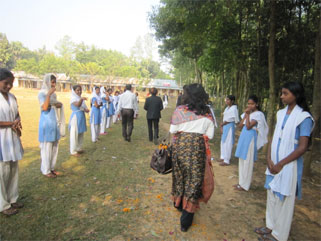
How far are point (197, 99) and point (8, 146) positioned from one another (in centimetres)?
278

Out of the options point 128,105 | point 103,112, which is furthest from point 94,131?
point 103,112

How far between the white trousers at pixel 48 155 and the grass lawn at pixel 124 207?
8.7 inches

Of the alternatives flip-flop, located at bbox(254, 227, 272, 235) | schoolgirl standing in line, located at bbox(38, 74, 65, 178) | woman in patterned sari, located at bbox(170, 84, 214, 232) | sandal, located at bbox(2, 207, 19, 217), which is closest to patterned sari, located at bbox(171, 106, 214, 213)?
woman in patterned sari, located at bbox(170, 84, 214, 232)

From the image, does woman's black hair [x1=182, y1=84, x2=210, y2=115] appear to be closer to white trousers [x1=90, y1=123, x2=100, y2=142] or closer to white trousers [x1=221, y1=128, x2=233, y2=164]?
white trousers [x1=221, y1=128, x2=233, y2=164]

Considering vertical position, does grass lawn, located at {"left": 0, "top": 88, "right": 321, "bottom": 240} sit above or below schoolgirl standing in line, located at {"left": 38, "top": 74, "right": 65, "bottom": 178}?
below

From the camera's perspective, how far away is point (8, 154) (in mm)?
3043

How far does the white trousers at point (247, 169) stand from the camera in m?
4.29

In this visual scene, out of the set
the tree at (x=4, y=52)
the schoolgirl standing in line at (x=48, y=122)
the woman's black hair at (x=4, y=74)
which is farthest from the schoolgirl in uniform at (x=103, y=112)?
the tree at (x=4, y=52)

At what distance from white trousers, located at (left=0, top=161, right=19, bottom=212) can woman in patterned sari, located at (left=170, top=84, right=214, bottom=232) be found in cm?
247

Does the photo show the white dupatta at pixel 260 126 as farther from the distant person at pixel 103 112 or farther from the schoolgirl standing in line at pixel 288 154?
the distant person at pixel 103 112

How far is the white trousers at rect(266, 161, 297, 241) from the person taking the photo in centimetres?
266

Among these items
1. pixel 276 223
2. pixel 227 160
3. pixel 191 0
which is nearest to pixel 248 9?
pixel 191 0

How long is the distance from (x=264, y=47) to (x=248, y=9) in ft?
5.88

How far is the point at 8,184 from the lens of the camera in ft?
10.5
